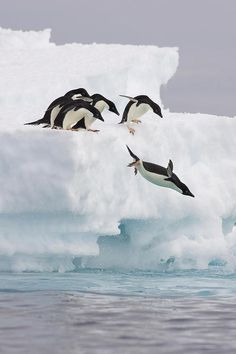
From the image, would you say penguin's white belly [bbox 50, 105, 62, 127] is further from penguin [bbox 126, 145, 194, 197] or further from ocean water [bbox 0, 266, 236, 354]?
ocean water [bbox 0, 266, 236, 354]

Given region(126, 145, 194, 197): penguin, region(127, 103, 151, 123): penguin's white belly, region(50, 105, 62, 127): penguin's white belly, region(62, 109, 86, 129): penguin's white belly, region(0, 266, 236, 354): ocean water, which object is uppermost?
region(127, 103, 151, 123): penguin's white belly

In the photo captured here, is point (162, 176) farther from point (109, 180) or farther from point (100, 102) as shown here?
point (100, 102)

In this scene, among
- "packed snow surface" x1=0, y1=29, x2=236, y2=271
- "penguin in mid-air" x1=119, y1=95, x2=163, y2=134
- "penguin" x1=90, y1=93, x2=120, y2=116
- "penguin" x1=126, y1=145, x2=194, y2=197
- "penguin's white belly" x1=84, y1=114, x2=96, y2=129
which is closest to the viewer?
"penguin" x1=126, y1=145, x2=194, y2=197

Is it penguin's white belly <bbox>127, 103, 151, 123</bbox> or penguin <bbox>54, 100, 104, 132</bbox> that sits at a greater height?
penguin's white belly <bbox>127, 103, 151, 123</bbox>

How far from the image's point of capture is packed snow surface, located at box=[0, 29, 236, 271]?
18062 mm

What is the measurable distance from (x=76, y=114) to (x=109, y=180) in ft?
5.12

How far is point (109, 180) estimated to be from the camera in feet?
62.8

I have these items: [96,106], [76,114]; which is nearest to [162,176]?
[76,114]

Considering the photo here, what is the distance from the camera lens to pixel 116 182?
1942cm

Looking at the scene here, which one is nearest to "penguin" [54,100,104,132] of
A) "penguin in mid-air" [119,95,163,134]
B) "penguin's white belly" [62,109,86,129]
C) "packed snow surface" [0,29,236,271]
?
"penguin's white belly" [62,109,86,129]

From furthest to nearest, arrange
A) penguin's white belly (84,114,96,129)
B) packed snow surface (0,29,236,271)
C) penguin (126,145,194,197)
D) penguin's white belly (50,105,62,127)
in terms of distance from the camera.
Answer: penguin's white belly (50,105,62,127) → penguin's white belly (84,114,96,129) → packed snow surface (0,29,236,271) → penguin (126,145,194,197)

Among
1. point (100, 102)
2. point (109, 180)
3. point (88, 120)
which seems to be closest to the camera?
point (88, 120)

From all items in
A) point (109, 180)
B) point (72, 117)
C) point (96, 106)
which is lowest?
point (109, 180)

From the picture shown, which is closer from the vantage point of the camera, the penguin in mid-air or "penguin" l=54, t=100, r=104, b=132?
"penguin" l=54, t=100, r=104, b=132
